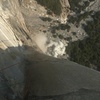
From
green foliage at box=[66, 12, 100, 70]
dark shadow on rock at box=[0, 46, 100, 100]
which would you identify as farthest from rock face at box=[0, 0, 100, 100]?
green foliage at box=[66, 12, 100, 70]

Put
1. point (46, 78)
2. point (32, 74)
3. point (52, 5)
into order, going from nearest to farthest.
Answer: point (46, 78), point (32, 74), point (52, 5)

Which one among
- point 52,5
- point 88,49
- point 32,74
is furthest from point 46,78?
point 52,5

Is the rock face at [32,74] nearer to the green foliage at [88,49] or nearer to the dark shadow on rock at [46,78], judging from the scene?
the dark shadow on rock at [46,78]

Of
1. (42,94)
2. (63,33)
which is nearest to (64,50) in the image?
(63,33)

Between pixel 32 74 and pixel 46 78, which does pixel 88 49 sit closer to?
pixel 32 74

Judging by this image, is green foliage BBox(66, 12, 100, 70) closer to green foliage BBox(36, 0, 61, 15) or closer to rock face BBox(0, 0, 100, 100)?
green foliage BBox(36, 0, 61, 15)

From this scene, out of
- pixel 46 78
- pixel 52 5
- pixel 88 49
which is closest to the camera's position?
pixel 46 78

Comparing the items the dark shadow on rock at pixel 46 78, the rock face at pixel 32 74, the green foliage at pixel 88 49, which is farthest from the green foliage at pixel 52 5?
the dark shadow on rock at pixel 46 78

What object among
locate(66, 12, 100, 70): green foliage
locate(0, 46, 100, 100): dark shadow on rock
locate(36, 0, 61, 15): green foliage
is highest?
locate(36, 0, 61, 15): green foliage

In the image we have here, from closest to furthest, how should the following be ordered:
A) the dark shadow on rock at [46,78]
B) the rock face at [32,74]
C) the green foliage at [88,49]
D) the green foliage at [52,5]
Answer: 1. the dark shadow on rock at [46,78]
2. the rock face at [32,74]
3. the green foliage at [88,49]
4. the green foliage at [52,5]

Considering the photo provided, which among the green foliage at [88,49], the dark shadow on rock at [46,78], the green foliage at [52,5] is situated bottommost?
the dark shadow on rock at [46,78]
